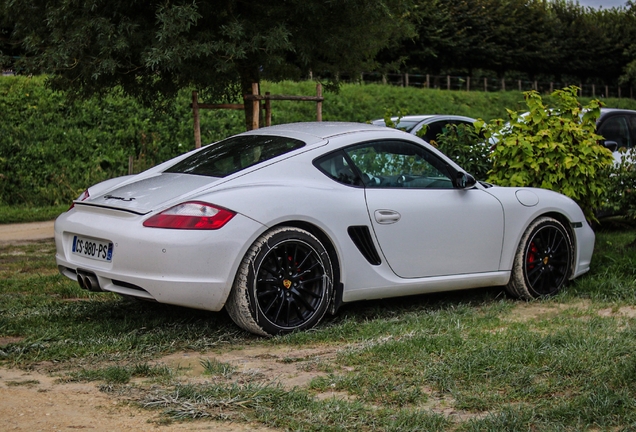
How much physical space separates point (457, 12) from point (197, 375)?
53.8 m

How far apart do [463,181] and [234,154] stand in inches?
70.0

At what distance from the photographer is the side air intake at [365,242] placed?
20.1 ft

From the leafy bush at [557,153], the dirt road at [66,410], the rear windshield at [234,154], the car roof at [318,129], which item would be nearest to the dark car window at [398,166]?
the car roof at [318,129]

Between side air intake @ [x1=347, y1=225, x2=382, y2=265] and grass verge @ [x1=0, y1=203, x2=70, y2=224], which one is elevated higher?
side air intake @ [x1=347, y1=225, x2=382, y2=265]

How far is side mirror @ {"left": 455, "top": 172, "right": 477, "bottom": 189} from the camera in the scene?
6773mm

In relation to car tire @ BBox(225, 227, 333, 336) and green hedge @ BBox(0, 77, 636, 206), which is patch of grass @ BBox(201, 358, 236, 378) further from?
green hedge @ BBox(0, 77, 636, 206)

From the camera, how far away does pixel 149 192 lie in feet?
19.7

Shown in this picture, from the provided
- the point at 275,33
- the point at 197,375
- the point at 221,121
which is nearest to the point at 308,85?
the point at 221,121

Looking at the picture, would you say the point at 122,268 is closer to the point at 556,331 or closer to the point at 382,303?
the point at 382,303

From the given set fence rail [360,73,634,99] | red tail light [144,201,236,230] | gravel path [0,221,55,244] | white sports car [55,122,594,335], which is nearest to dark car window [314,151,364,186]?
white sports car [55,122,594,335]

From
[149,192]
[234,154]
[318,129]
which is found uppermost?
[318,129]

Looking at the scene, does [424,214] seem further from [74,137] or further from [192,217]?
→ [74,137]

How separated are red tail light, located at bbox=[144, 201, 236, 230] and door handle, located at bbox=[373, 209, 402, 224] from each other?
115cm

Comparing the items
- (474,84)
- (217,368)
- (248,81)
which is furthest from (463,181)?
(474,84)
